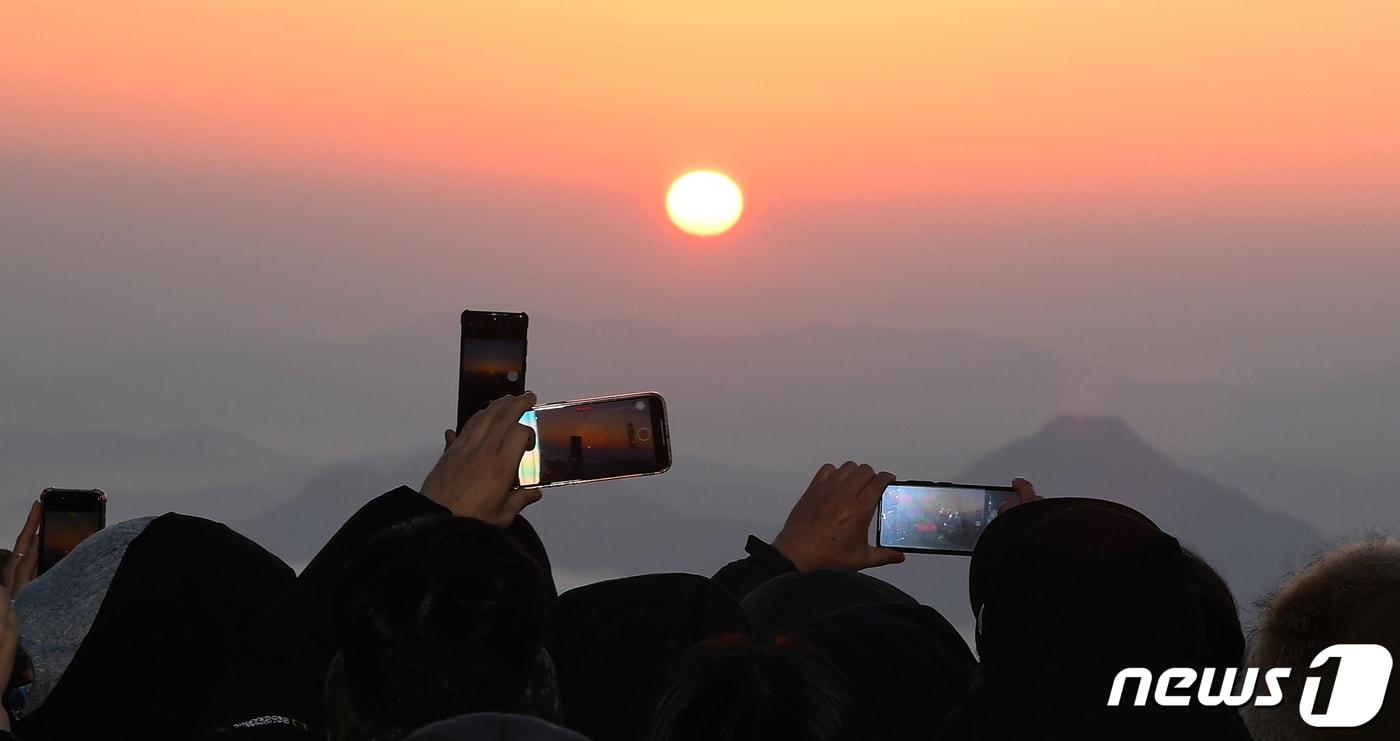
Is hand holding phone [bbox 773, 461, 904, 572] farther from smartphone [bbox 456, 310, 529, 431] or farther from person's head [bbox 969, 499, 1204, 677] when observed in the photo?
person's head [bbox 969, 499, 1204, 677]

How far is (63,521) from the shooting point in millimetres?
5855

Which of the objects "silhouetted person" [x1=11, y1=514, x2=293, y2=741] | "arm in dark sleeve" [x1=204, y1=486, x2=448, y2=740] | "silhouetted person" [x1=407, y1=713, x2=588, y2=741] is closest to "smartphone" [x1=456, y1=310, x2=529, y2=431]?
"silhouetted person" [x1=11, y1=514, x2=293, y2=741]

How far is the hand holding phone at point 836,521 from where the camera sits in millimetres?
4840

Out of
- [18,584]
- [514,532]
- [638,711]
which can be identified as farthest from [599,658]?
[18,584]

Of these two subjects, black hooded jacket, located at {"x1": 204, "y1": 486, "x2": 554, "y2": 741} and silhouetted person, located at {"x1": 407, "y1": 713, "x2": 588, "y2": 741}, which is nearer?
silhouetted person, located at {"x1": 407, "y1": 713, "x2": 588, "y2": 741}

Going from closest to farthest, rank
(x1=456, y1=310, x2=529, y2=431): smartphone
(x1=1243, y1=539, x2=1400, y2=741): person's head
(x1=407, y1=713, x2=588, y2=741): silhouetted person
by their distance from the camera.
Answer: (x1=407, y1=713, x2=588, y2=741): silhouetted person, (x1=1243, y1=539, x2=1400, y2=741): person's head, (x1=456, y1=310, x2=529, y2=431): smartphone

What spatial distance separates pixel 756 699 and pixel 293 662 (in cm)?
112

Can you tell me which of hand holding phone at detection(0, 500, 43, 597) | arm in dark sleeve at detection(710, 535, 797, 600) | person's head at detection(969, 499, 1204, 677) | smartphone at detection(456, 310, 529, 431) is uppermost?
smartphone at detection(456, 310, 529, 431)

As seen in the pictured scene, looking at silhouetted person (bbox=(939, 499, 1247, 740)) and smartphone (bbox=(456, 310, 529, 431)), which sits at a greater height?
smartphone (bbox=(456, 310, 529, 431))

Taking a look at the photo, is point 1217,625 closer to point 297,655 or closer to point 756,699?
point 756,699

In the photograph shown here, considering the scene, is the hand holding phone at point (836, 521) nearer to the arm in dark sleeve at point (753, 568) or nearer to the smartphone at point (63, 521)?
the arm in dark sleeve at point (753, 568)

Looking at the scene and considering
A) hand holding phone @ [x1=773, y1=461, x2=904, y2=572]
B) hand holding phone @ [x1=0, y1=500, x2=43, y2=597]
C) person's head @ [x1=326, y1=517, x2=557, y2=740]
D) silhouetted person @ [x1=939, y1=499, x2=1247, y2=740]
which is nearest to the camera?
person's head @ [x1=326, y1=517, x2=557, y2=740]

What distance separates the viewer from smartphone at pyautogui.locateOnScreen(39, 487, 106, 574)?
5824 mm

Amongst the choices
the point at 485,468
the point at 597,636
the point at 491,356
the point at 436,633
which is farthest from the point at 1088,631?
the point at 491,356
